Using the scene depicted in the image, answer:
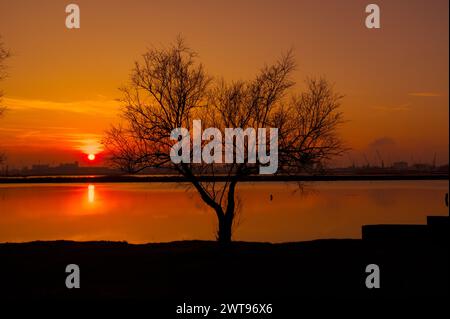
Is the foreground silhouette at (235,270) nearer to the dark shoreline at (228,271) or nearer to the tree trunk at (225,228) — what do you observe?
the dark shoreline at (228,271)

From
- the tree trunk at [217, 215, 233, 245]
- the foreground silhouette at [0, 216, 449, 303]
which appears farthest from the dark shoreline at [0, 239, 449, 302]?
the tree trunk at [217, 215, 233, 245]

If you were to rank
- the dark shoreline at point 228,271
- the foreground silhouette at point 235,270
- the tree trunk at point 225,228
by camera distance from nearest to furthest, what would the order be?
1. the dark shoreline at point 228,271
2. the foreground silhouette at point 235,270
3. the tree trunk at point 225,228

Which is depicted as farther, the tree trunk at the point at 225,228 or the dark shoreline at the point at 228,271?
the tree trunk at the point at 225,228

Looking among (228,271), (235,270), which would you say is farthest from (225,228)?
(228,271)

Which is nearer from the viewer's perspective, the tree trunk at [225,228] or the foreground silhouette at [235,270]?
the foreground silhouette at [235,270]

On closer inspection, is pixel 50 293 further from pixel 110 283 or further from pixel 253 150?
pixel 253 150

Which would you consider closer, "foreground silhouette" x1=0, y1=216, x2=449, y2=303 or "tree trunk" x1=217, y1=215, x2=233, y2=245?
"foreground silhouette" x1=0, y1=216, x2=449, y2=303

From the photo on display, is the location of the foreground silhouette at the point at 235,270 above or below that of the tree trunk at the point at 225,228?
below

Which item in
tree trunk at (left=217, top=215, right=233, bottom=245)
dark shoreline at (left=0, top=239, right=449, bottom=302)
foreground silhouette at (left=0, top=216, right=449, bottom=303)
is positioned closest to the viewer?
dark shoreline at (left=0, top=239, right=449, bottom=302)

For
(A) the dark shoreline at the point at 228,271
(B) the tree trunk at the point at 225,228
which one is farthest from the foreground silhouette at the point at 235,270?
(B) the tree trunk at the point at 225,228

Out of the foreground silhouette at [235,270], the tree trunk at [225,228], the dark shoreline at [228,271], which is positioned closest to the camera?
the dark shoreline at [228,271]

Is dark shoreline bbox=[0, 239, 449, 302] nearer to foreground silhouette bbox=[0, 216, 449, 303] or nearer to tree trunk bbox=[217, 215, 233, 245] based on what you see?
foreground silhouette bbox=[0, 216, 449, 303]
